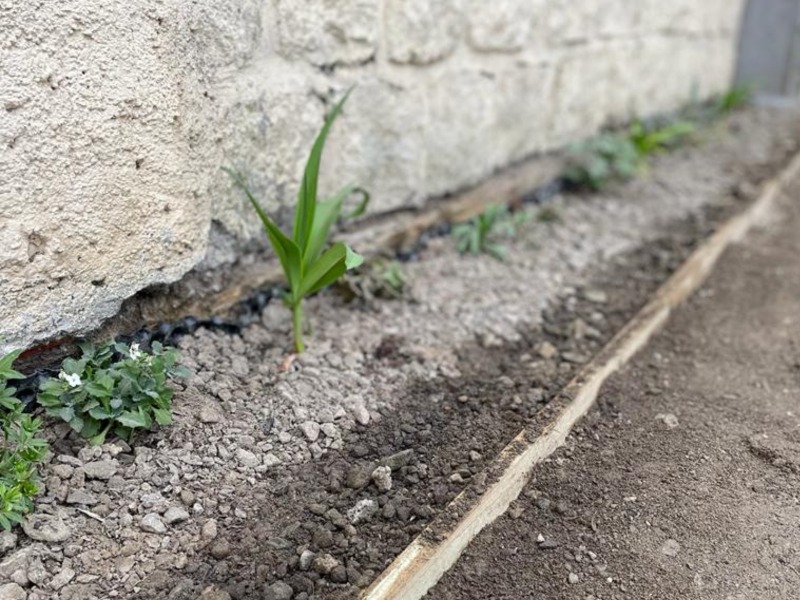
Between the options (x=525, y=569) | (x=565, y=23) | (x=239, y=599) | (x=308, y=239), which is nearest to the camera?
(x=239, y=599)

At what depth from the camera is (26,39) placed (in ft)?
4.86

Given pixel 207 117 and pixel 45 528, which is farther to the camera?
pixel 207 117

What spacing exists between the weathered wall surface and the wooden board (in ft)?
2.77

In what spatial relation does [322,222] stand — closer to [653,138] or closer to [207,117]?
[207,117]

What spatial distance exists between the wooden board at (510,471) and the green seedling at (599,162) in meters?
0.82

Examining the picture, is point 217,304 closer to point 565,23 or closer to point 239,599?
point 239,599

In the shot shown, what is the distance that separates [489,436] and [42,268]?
41.1 inches

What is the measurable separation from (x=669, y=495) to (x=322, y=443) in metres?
0.78

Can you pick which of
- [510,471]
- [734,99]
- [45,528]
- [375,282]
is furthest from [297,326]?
[734,99]

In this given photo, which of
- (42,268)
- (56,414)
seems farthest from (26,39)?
(56,414)

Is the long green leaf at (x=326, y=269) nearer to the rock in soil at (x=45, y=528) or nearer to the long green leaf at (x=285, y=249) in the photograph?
the long green leaf at (x=285, y=249)

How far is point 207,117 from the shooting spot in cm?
186

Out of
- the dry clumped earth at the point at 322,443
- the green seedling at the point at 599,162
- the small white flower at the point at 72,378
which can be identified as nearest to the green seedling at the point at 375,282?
the dry clumped earth at the point at 322,443

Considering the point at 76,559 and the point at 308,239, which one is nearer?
the point at 76,559
